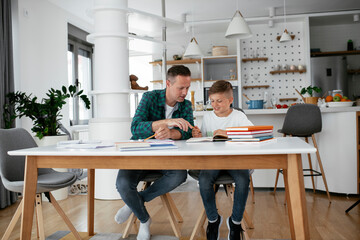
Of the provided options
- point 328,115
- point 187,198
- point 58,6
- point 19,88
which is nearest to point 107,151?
point 187,198

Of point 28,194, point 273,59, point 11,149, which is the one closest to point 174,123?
point 28,194

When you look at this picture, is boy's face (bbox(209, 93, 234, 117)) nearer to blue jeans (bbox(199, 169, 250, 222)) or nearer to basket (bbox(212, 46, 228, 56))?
blue jeans (bbox(199, 169, 250, 222))

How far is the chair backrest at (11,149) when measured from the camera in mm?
2191

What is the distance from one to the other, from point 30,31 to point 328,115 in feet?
12.3

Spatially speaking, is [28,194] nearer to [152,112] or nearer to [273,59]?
[152,112]

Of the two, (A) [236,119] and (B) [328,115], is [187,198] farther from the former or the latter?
(B) [328,115]

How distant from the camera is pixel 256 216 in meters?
2.80

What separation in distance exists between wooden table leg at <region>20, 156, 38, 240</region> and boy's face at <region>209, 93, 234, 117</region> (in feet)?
3.87

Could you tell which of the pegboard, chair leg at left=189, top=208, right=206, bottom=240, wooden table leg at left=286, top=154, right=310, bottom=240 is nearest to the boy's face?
chair leg at left=189, top=208, right=206, bottom=240

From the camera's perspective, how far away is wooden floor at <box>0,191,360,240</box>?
95.0 inches

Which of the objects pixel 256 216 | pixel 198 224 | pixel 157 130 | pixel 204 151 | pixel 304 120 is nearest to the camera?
pixel 204 151

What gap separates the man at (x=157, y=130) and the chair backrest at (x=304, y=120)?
4.37 feet

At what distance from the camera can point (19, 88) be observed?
418 centimetres

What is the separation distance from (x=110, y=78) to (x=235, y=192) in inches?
78.0
